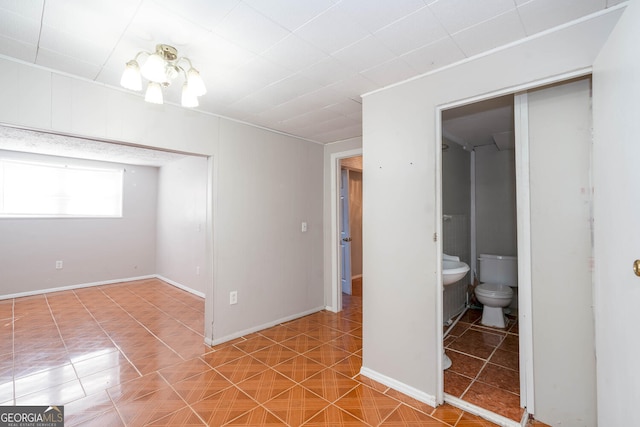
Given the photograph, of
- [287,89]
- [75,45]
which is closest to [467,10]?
[287,89]

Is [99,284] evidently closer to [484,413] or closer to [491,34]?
[484,413]

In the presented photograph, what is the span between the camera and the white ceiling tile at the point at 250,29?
142 centimetres

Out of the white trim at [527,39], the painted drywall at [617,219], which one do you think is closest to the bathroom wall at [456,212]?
the white trim at [527,39]

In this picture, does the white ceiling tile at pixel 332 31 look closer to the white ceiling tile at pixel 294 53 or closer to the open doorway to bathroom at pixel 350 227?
the white ceiling tile at pixel 294 53

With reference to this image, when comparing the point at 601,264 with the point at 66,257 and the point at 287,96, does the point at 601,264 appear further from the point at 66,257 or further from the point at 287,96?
the point at 66,257

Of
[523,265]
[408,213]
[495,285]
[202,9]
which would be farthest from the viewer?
[495,285]

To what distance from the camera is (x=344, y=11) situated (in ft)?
4.61

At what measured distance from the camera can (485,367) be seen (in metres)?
2.40

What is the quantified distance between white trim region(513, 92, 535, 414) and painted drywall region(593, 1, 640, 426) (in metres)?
0.38

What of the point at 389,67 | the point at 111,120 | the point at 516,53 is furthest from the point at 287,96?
the point at 516,53

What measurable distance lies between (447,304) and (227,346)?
2.46 m

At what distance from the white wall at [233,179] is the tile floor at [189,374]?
39 centimetres

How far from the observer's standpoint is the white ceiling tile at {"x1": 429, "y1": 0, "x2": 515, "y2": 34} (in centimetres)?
135

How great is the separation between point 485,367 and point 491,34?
97.5 inches
